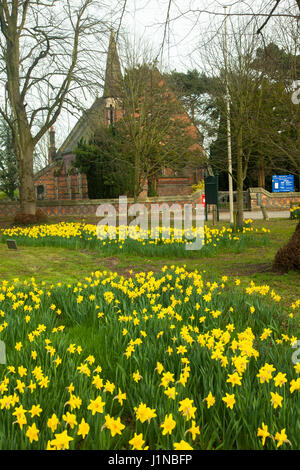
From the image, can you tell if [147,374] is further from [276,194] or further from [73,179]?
[73,179]

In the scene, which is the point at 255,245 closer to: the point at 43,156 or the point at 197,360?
the point at 197,360

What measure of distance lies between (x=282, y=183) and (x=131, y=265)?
74.3 feet

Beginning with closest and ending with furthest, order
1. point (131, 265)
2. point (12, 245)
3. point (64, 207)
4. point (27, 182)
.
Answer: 1. point (131, 265)
2. point (12, 245)
3. point (27, 182)
4. point (64, 207)

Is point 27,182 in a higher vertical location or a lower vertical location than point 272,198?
higher

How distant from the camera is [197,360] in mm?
2695

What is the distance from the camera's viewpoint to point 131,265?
839 cm

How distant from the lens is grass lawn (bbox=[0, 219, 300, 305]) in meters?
6.40

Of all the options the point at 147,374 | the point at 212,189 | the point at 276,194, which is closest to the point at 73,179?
the point at 276,194

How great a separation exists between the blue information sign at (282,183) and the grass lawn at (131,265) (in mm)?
18688

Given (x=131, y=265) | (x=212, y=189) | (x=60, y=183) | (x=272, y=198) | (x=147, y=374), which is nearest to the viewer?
(x=147, y=374)

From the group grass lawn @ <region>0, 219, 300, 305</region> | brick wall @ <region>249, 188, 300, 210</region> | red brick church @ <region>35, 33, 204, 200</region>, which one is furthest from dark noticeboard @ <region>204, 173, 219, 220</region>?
red brick church @ <region>35, 33, 204, 200</region>

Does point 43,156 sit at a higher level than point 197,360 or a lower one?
higher
